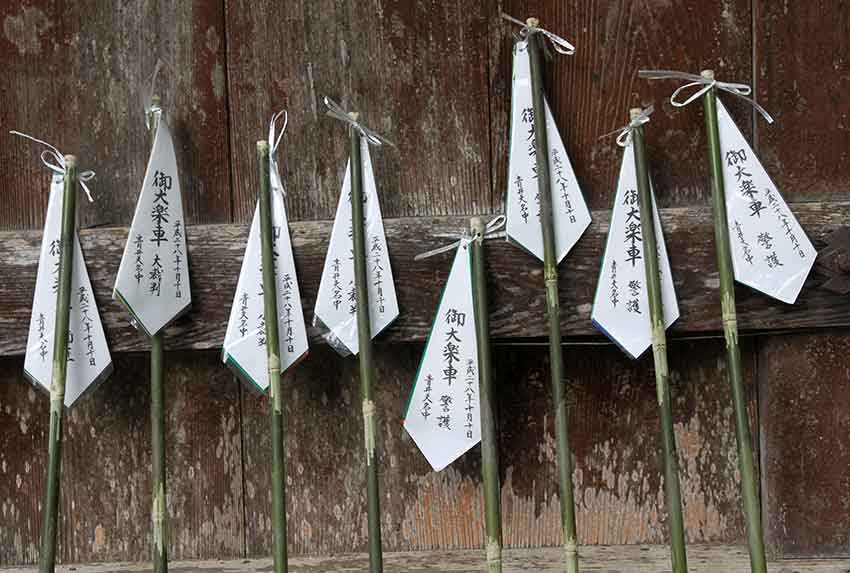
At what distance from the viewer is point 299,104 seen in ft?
5.40

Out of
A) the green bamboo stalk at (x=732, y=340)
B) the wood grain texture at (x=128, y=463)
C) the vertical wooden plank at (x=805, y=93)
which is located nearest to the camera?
the green bamboo stalk at (x=732, y=340)

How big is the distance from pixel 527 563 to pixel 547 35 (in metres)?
0.90

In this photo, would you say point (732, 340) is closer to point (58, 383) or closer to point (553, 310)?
point (553, 310)

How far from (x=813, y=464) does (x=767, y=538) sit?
0.15 m

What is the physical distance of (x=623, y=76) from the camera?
1.62 metres

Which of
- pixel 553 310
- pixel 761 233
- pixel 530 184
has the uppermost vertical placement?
pixel 530 184

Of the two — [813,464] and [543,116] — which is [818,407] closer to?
[813,464]

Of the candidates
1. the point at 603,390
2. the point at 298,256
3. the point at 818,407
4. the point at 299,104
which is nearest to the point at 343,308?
the point at 298,256

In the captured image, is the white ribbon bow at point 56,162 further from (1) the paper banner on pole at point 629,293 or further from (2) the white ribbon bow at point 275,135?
(1) the paper banner on pole at point 629,293

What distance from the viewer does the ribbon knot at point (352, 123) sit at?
5.16 ft

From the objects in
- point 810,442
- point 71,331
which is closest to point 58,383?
point 71,331

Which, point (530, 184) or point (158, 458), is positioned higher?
point (530, 184)

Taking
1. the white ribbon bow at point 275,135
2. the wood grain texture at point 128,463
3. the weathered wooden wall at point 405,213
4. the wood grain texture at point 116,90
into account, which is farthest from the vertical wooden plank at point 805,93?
the wood grain texture at point 128,463

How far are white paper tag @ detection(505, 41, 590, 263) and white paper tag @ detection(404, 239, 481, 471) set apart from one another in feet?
0.34
